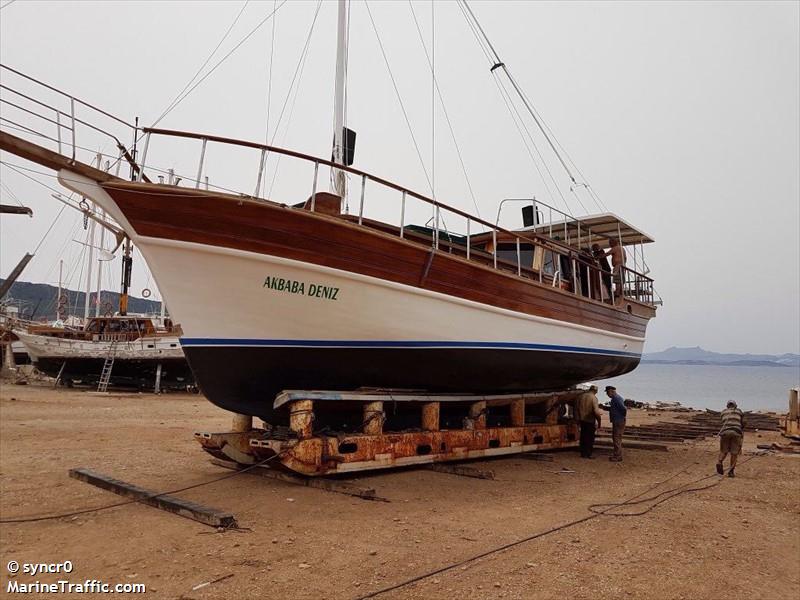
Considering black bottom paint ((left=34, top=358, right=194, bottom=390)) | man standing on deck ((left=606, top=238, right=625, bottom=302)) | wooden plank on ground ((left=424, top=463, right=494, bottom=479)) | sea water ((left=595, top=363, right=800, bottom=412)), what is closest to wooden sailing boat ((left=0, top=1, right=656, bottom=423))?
wooden plank on ground ((left=424, top=463, right=494, bottom=479))

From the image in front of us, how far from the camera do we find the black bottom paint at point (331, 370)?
19.0 ft

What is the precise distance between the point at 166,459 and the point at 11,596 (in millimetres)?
4661

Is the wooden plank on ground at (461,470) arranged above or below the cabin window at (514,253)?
below

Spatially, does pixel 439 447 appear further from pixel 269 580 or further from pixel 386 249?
pixel 269 580

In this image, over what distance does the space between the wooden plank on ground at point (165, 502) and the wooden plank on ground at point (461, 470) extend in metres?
3.00

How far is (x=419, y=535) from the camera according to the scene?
442cm

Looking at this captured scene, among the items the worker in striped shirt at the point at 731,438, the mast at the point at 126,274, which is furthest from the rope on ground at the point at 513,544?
the mast at the point at 126,274

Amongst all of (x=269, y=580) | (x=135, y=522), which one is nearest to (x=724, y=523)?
(x=269, y=580)

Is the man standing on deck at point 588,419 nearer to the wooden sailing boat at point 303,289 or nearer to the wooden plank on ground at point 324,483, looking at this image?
the wooden sailing boat at point 303,289

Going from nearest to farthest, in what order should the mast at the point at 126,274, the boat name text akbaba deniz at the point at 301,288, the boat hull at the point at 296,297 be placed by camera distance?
the boat hull at the point at 296,297, the boat name text akbaba deniz at the point at 301,288, the mast at the point at 126,274

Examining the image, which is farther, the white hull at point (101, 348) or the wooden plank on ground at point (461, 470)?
the white hull at point (101, 348)

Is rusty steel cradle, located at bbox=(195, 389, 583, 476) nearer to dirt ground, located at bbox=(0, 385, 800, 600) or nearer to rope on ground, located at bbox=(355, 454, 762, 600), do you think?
dirt ground, located at bbox=(0, 385, 800, 600)

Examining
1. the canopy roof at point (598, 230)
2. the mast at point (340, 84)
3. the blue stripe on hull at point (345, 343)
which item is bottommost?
the blue stripe on hull at point (345, 343)

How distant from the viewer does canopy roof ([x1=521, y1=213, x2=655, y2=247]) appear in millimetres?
11711
